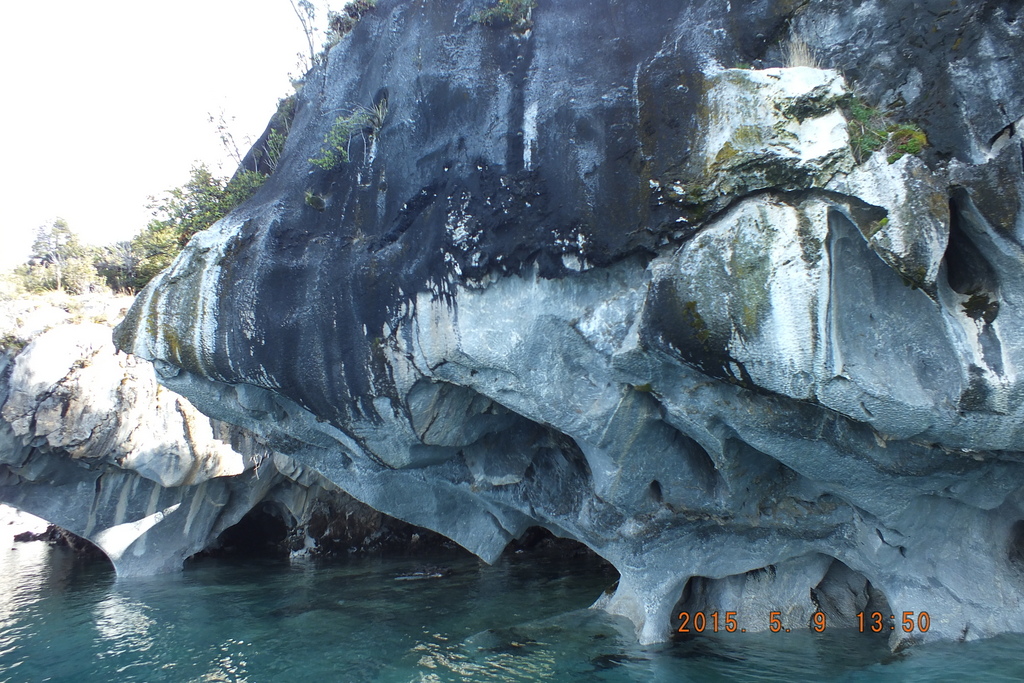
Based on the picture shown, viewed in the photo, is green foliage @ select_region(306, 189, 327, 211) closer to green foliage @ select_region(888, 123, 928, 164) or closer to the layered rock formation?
green foliage @ select_region(888, 123, 928, 164)

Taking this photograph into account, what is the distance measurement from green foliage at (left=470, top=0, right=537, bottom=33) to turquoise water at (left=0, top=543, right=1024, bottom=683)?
29.2 feet

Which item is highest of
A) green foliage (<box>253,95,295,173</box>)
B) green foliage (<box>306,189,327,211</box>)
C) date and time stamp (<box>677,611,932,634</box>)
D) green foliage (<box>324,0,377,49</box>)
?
green foliage (<box>324,0,377,49</box>)

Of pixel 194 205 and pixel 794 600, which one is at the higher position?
pixel 194 205

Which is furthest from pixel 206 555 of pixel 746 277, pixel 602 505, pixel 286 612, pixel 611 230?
pixel 746 277

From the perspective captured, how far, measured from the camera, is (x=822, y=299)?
6.34 meters

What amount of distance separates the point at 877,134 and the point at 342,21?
9194 millimetres

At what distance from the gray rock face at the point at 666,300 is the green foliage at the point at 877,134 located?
7.2 inches

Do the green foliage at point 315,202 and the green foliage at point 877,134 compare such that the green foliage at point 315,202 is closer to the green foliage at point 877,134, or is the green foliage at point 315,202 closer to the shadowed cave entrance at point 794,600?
the green foliage at point 877,134

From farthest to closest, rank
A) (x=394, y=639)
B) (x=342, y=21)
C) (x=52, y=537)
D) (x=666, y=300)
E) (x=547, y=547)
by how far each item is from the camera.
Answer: (x=52, y=537), (x=547, y=547), (x=342, y=21), (x=394, y=639), (x=666, y=300)

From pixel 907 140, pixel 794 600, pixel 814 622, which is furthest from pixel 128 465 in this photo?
pixel 907 140

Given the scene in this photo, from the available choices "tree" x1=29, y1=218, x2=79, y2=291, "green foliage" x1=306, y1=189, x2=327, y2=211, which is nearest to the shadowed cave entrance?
"green foliage" x1=306, y1=189, x2=327, y2=211

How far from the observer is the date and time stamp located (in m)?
9.11

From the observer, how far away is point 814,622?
408 inches

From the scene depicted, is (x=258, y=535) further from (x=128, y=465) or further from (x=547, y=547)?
(x=547, y=547)
